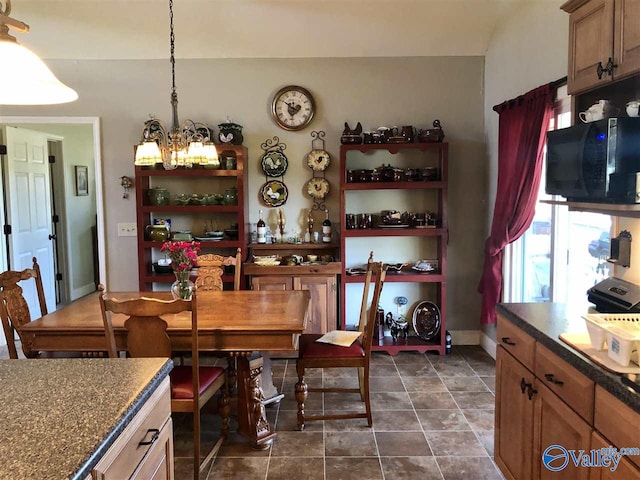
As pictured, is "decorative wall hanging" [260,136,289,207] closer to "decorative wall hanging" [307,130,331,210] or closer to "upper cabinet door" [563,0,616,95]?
"decorative wall hanging" [307,130,331,210]

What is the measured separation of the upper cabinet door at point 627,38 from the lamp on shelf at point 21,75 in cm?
192

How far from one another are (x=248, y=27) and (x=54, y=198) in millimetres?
3548

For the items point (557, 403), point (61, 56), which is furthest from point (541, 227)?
point (61, 56)

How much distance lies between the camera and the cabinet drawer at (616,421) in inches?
54.7

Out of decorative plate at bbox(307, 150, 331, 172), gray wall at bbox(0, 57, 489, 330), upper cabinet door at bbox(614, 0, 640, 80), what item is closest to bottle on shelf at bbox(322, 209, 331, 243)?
gray wall at bbox(0, 57, 489, 330)

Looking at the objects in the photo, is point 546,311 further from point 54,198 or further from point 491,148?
point 54,198

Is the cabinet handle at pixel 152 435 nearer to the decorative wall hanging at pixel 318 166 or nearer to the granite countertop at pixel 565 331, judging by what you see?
the granite countertop at pixel 565 331

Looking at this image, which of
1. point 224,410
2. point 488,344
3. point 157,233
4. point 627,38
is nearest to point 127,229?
point 157,233

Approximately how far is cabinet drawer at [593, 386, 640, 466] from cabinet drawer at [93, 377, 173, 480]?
136cm

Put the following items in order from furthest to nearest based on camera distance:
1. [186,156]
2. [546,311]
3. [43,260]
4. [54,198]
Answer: [54,198]
[43,260]
[186,156]
[546,311]

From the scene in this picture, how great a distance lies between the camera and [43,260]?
5.59 meters

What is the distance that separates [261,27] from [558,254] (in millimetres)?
2920

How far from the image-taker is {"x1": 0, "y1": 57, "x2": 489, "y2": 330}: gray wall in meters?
4.50

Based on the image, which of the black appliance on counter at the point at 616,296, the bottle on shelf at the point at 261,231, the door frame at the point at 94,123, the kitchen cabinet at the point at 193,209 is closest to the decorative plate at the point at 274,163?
the kitchen cabinet at the point at 193,209
